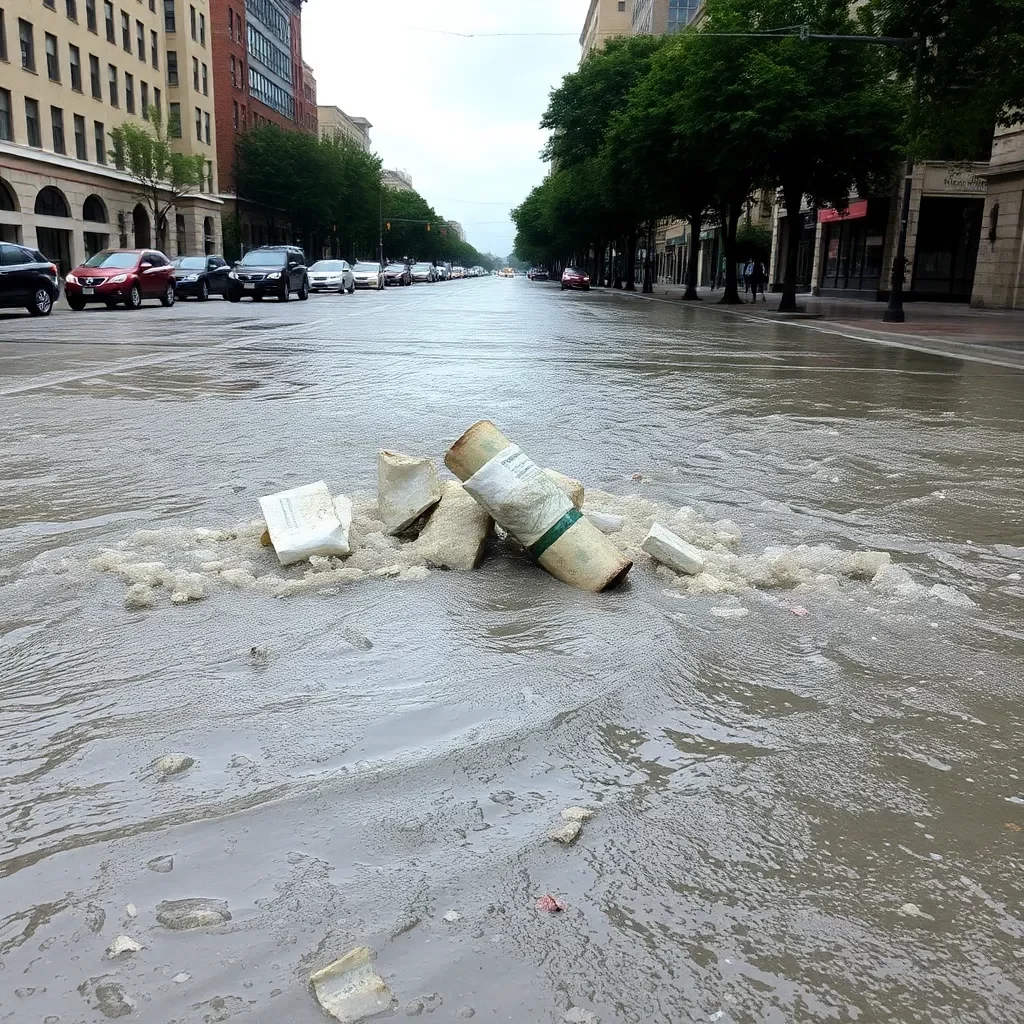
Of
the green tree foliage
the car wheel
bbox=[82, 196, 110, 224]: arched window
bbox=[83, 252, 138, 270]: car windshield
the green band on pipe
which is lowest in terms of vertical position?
the car wheel

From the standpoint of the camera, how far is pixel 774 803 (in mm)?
2613

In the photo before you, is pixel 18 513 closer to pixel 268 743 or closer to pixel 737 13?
pixel 268 743

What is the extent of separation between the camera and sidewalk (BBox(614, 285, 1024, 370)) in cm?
1773

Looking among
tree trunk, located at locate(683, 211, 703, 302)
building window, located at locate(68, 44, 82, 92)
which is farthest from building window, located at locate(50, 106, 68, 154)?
tree trunk, located at locate(683, 211, 703, 302)

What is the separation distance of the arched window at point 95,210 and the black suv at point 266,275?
60.1 feet

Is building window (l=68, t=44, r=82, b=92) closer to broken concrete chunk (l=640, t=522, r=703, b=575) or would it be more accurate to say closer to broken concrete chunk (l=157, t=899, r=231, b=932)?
broken concrete chunk (l=640, t=522, r=703, b=575)

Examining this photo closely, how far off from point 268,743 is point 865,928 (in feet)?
5.33

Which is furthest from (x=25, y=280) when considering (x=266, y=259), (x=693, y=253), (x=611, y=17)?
(x=611, y=17)

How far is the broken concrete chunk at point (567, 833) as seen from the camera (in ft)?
7.90

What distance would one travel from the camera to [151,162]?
161 ft

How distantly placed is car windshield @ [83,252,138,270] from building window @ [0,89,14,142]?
15.6 m

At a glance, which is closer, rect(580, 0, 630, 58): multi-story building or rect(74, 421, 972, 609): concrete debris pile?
rect(74, 421, 972, 609): concrete debris pile

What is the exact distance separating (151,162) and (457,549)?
5033 centimetres

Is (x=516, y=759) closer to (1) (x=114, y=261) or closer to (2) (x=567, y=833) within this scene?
(2) (x=567, y=833)
